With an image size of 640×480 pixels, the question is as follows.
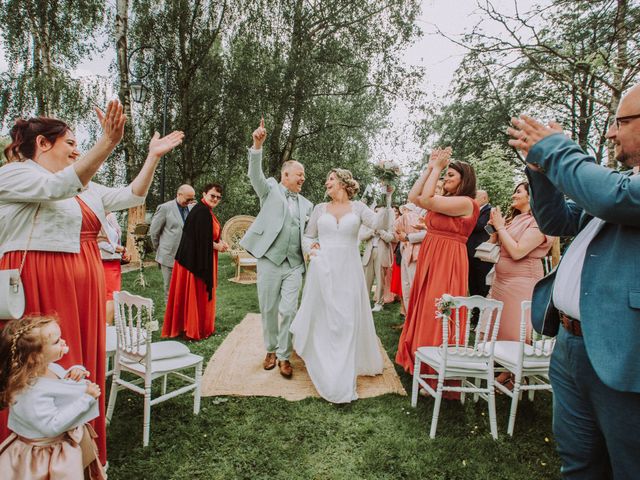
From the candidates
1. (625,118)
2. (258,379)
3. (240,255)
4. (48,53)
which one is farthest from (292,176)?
(48,53)

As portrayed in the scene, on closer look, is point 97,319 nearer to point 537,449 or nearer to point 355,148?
point 537,449

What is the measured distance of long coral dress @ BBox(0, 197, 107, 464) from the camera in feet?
7.30

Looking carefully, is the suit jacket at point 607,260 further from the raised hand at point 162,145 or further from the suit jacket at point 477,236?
the suit jacket at point 477,236

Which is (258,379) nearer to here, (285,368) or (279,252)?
(285,368)

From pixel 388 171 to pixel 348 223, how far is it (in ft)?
2.37

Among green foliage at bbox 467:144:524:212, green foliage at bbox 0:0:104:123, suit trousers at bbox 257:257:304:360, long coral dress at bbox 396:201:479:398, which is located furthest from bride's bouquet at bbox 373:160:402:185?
green foliage at bbox 0:0:104:123

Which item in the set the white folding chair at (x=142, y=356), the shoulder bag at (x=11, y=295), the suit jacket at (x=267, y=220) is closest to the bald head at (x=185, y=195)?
the suit jacket at (x=267, y=220)

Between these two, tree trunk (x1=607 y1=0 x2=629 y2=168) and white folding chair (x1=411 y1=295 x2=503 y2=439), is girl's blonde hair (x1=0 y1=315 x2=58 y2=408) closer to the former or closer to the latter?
white folding chair (x1=411 y1=295 x2=503 y2=439)

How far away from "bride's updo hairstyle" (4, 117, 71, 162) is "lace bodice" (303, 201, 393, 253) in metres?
2.69

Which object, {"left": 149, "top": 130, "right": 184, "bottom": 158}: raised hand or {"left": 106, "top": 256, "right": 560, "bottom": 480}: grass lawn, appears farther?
{"left": 106, "top": 256, "right": 560, "bottom": 480}: grass lawn

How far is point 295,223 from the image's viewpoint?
15.4 feet

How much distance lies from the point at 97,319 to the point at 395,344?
14.8 ft

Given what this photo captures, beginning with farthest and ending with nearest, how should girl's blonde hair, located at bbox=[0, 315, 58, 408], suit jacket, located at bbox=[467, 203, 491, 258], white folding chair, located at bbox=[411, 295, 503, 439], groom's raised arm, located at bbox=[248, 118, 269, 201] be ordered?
suit jacket, located at bbox=[467, 203, 491, 258] < groom's raised arm, located at bbox=[248, 118, 269, 201] < white folding chair, located at bbox=[411, 295, 503, 439] < girl's blonde hair, located at bbox=[0, 315, 58, 408]

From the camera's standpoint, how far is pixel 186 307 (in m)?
5.95
